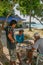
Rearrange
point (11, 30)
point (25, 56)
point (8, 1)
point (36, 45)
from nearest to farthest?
point (36, 45), point (11, 30), point (25, 56), point (8, 1)

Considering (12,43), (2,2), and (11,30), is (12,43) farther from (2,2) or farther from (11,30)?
(2,2)

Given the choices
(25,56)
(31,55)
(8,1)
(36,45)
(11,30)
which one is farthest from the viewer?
(8,1)

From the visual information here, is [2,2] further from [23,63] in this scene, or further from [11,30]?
[23,63]

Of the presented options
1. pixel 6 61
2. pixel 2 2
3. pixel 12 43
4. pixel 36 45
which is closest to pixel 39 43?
pixel 36 45

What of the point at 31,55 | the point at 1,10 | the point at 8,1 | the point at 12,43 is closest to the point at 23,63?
the point at 31,55

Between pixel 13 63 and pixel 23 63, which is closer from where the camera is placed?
pixel 13 63

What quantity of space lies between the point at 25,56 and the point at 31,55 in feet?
1.83

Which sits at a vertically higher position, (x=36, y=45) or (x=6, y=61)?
(x=36, y=45)

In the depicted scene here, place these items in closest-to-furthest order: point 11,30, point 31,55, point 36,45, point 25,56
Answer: point 36,45
point 11,30
point 31,55
point 25,56

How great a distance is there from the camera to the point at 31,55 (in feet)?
19.7

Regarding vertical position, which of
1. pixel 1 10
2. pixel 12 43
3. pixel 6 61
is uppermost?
pixel 1 10

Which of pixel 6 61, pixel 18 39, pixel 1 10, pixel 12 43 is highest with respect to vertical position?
pixel 1 10

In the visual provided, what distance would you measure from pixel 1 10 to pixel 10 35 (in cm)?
124

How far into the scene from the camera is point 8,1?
274 inches
